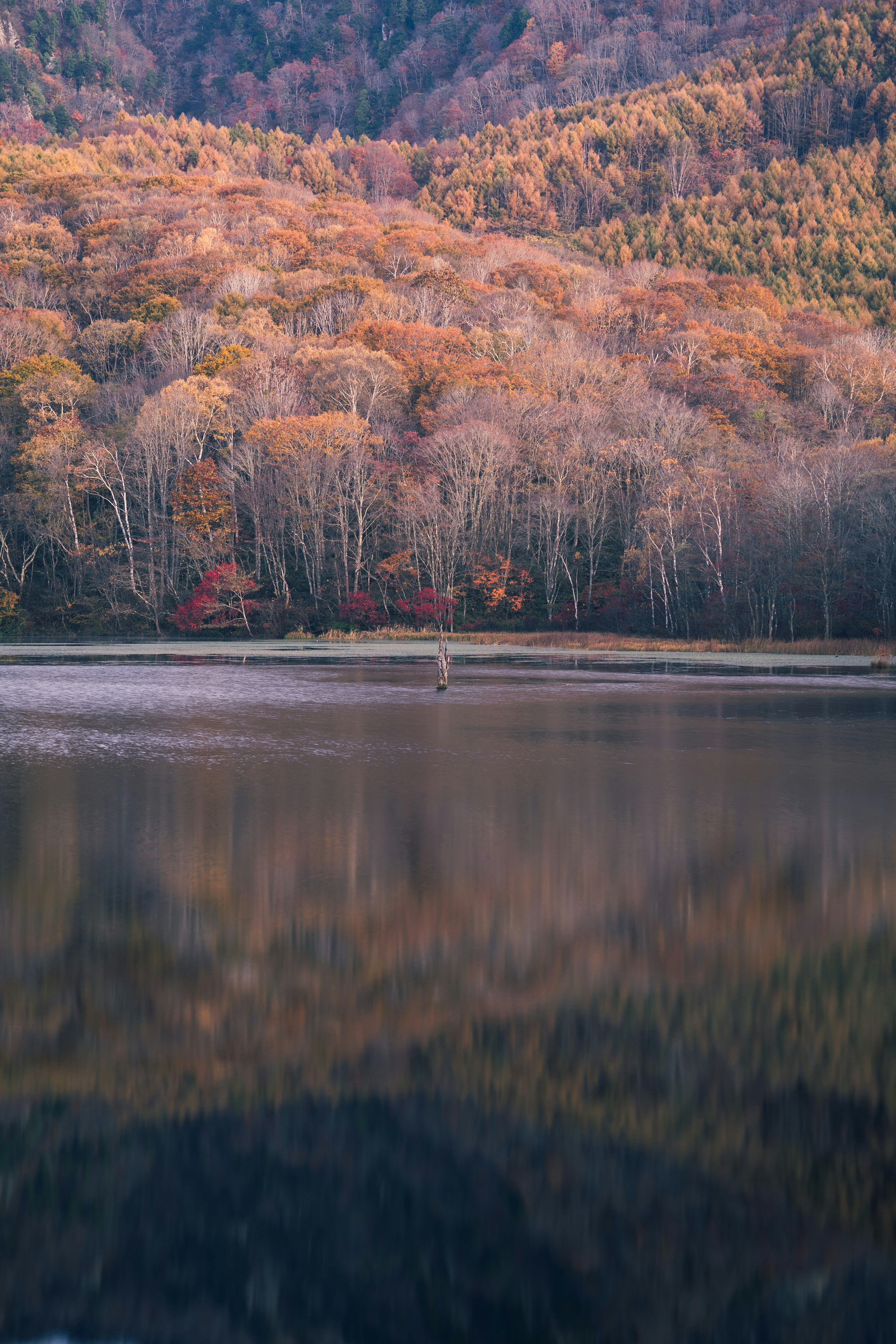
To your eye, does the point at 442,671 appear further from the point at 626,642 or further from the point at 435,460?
the point at 435,460

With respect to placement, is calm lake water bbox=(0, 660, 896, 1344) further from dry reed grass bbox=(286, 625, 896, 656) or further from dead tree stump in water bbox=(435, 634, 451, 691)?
dry reed grass bbox=(286, 625, 896, 656)

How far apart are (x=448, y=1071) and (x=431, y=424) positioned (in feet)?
254

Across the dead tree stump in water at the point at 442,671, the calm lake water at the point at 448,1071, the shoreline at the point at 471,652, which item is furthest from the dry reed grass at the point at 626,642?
the calm lake water at the point at 448,1071

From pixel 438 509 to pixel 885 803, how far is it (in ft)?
199

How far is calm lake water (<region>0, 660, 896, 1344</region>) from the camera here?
3.90m

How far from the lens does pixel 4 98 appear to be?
19838 cm

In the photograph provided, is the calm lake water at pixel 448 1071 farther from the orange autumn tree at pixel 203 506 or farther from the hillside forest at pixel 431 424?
the orange autumn tree at pixel 203 506

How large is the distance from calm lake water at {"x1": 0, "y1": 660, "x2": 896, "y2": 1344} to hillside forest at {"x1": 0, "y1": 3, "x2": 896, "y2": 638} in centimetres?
4909

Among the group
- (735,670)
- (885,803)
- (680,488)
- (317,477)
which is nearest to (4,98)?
(317,477)

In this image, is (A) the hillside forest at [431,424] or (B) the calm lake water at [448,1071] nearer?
(B) the calm lake water at [448,1071]

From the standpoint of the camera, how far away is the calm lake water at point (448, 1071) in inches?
154

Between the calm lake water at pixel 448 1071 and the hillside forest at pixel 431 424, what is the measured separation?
49.1 meters

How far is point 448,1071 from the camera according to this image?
560 centimetres

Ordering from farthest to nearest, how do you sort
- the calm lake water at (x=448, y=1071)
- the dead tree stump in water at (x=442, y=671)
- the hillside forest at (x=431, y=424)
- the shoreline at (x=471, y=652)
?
1. the hillside forest at (x=431, y=424)
2. the shoreline at (x=471, y=652)
3. the dead tree stump in water at (x=442, y=671)
4. the calm lake water at (x=448, y=1071)
